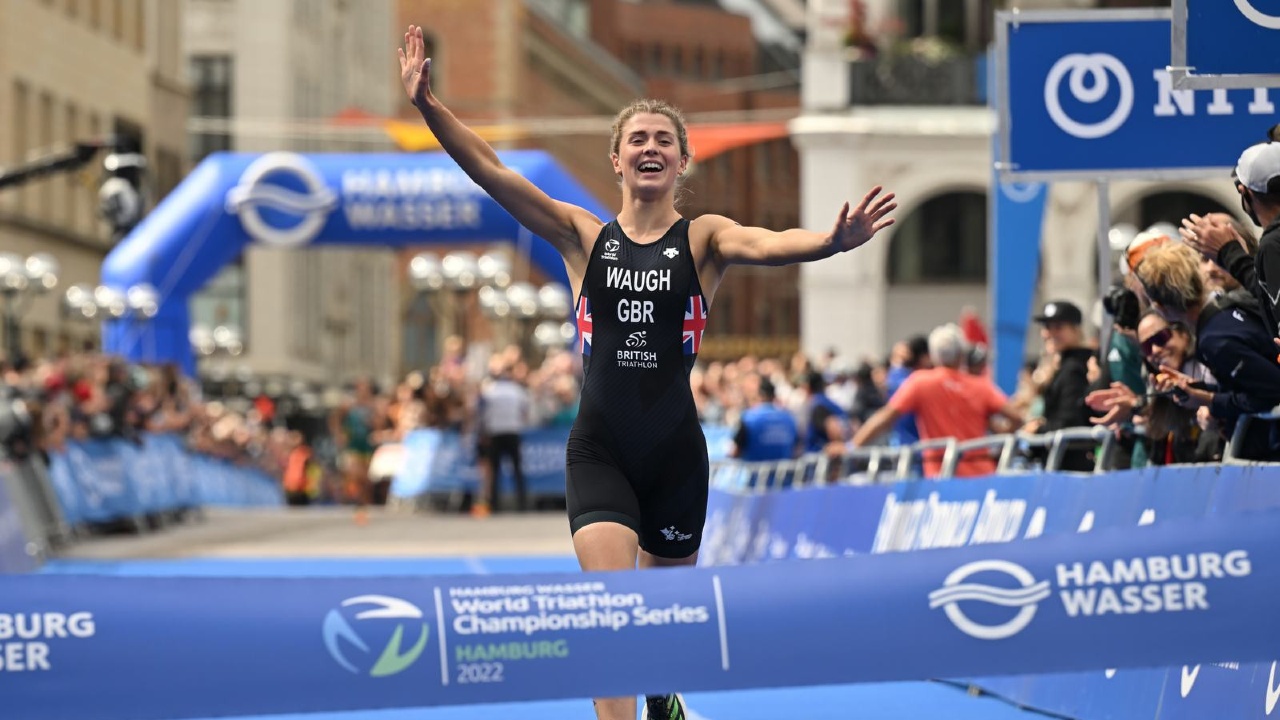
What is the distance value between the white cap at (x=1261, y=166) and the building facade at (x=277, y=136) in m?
58.3

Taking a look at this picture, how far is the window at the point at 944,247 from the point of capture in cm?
5078

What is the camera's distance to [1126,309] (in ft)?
37.9

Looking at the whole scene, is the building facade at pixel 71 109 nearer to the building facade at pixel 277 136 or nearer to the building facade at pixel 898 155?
the building facade at pixel 277 136

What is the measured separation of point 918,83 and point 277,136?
32.6 meters

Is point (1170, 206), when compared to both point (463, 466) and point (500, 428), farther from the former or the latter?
point (500, 428)

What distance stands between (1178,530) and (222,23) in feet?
231

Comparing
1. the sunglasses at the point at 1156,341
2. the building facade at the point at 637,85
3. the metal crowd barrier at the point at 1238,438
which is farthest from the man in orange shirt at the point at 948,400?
the building facade at the point at 637,85

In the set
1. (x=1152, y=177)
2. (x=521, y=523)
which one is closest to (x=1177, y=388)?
(x=1152, y=177)

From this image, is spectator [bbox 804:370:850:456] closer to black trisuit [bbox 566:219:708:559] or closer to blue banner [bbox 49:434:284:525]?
blue banner [bbox 49:434:284:525]

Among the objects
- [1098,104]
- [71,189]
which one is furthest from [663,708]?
[71,189]

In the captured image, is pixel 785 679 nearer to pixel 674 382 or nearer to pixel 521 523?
pixel 674 382

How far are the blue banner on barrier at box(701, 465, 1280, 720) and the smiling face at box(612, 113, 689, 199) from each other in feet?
4.42

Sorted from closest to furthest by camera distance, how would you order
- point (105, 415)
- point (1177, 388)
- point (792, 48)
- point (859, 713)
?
point (1177, 388), point (859, 713), point (105, 415), point (792, 48)

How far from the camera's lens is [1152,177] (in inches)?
527
